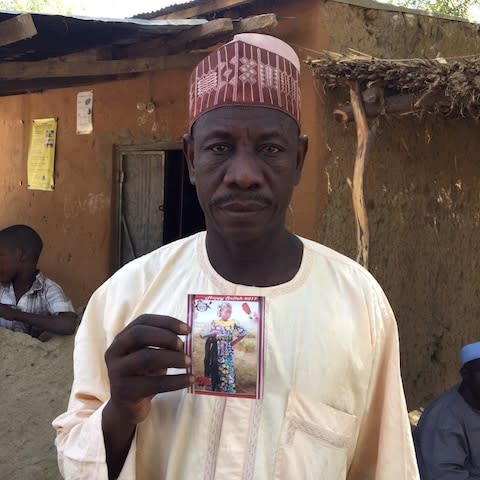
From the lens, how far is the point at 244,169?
1.27 metres

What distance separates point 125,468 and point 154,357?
0.94 ft

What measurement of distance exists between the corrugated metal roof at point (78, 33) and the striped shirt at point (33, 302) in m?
1.76

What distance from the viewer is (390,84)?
406 cm

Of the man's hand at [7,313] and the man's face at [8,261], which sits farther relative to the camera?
the man's face at [8,261]

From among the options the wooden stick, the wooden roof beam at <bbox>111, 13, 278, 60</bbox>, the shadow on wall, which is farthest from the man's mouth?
the shadow on wall

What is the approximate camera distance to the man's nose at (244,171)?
1.27 metres

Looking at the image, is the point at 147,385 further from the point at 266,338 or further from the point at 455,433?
the point at 455,433

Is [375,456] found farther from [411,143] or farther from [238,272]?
[411,143]

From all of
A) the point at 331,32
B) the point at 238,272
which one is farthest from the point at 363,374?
the point at 331,32

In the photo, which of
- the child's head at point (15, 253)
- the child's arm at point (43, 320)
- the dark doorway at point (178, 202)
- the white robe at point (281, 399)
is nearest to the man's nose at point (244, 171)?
the white robe at point (281, 399)

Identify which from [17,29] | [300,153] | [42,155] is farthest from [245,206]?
[42,155]

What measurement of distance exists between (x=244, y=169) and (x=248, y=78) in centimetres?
23

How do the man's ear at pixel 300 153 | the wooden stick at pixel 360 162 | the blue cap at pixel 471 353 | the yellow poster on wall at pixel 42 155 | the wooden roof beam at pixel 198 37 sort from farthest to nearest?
the yellow poster on wall at pixel 42 155 → the wooden stick at pixel 360 162 → the wooden roof beam at pixel 198 37 → the blue cap at pixel 471 353 → the man's ear at pixel 300 153

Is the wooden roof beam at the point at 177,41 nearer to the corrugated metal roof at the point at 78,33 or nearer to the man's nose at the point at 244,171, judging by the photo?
the corrugated metal roof at the point at 78,33
